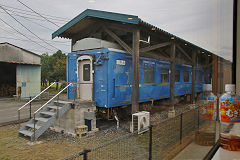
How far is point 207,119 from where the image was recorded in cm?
124

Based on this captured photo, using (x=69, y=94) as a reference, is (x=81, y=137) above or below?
below

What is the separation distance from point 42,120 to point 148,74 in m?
3.66

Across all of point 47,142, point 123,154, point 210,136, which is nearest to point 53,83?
point 47,142

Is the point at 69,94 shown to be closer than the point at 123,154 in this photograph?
No

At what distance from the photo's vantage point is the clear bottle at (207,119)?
117 cm

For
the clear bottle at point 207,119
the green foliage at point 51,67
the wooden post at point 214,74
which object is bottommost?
the clear bottle at point 207,119

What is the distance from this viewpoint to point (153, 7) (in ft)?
4.75

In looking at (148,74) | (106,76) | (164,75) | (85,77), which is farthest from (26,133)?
(164,75)

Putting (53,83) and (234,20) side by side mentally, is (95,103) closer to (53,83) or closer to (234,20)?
(53,83)

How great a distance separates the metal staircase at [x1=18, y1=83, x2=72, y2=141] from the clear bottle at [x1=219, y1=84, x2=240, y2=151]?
3.61 metres

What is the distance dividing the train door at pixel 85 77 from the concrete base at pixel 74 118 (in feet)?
1.64

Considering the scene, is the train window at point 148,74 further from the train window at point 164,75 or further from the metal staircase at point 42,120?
the metal staircase at point 42,120

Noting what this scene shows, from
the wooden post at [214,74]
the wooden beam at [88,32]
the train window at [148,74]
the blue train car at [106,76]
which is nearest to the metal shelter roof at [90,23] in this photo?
the wooden beam at [88,32]

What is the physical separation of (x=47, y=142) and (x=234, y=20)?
3983 millimetres
